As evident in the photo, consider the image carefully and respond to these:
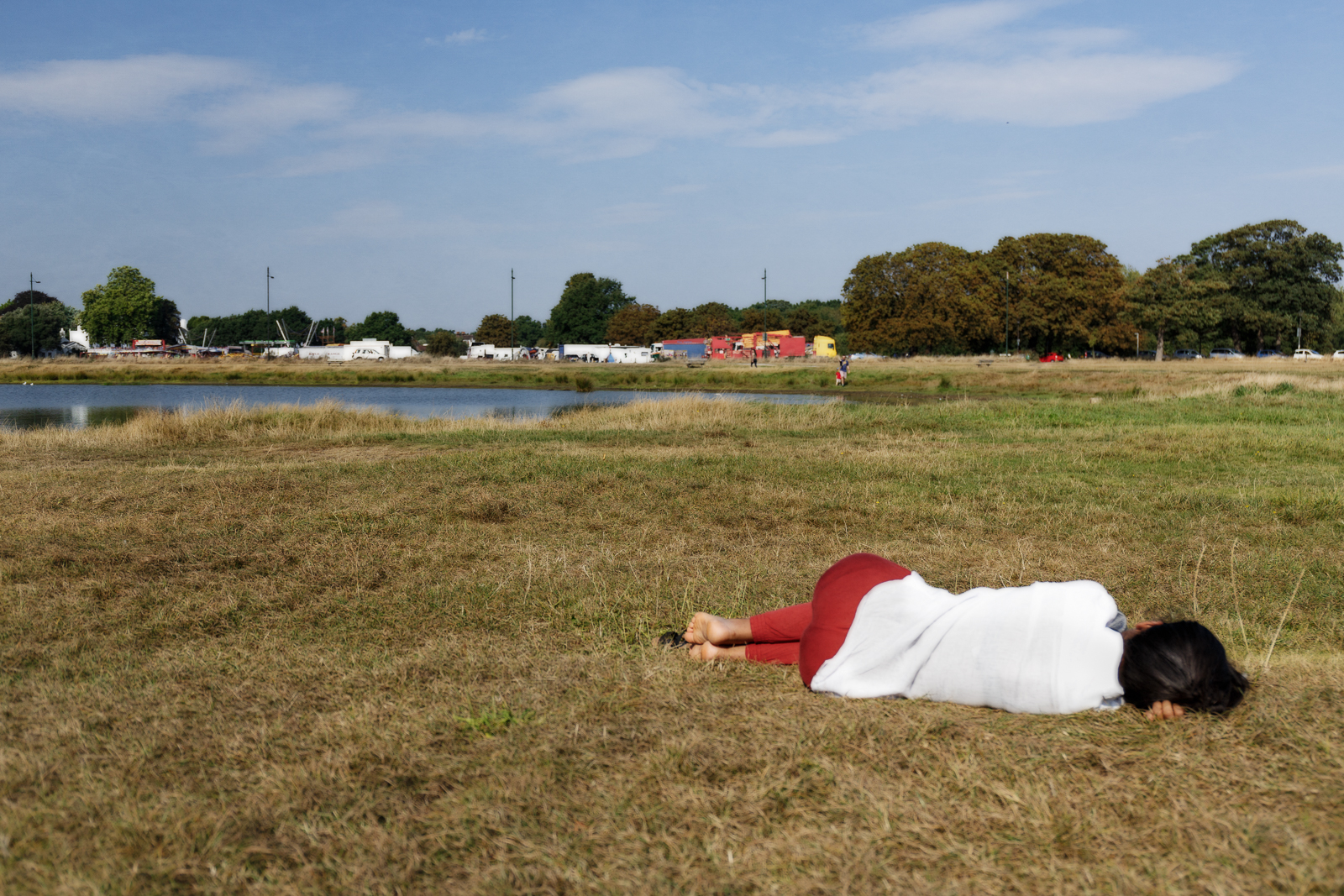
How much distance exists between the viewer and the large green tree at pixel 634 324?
117 metres

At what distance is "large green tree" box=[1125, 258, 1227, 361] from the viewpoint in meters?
63.0

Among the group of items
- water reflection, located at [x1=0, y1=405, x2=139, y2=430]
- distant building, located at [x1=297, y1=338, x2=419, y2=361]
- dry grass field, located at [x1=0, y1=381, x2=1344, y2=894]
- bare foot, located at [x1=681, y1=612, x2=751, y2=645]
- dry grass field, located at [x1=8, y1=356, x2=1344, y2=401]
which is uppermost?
distant building, located at [x1=297, y1=338, x2=419, y2=361]

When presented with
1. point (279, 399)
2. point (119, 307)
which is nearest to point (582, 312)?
point (119, 307)

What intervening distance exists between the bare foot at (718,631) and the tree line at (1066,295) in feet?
219

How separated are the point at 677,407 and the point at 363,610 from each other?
15604 mm

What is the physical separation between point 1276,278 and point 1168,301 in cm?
1734

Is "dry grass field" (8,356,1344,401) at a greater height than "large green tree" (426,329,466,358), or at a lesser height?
lesser

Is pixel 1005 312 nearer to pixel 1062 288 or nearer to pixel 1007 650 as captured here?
pixel 1062 288

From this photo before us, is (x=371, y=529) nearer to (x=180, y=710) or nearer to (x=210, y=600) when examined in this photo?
(x=210, y=600)

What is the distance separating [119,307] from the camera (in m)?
104

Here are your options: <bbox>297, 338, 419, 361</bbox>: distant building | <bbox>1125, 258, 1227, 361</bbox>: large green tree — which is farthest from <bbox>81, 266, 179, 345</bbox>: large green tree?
<bbox>1125, 258, 1227, 361</bbox>: large green tree

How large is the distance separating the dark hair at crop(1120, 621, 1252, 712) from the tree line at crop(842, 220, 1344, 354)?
67061mm

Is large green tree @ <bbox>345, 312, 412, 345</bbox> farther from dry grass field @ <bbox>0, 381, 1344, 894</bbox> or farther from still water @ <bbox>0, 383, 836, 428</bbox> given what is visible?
dry grass field @ <bbox>0, 381, 1344, 894</bbox>

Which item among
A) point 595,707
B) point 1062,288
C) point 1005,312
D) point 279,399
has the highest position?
point 1062,288
